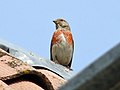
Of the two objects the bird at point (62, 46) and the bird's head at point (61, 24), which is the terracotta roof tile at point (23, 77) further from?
the bird's head at point (61, 24)

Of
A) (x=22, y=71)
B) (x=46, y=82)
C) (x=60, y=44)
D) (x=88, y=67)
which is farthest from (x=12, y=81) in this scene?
(x=60, y=44)

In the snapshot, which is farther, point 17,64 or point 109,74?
point 17,64

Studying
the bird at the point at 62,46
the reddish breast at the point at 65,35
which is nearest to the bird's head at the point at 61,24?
the bird at the point at 62,46

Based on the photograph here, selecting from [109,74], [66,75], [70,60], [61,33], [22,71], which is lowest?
[70,60]

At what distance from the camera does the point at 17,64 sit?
2.74 meters

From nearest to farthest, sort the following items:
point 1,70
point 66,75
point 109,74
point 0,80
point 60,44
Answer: point 109,74 < point 0,80 < point 1,70 < point 66,75 < point 60,44

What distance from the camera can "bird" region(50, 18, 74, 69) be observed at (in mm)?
7641

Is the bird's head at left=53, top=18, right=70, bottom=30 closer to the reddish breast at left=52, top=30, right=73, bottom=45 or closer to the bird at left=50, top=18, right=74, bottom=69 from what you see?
the bird at left=50, top=18, right=74, bottom=69

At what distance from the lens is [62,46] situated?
7723mm

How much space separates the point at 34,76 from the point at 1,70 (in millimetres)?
273

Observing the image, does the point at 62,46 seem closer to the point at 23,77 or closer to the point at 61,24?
the point at 61,24

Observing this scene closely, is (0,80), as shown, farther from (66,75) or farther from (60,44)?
(60,44)

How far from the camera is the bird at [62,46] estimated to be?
7.64m

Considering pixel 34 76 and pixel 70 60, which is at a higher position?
pixel 34 76
